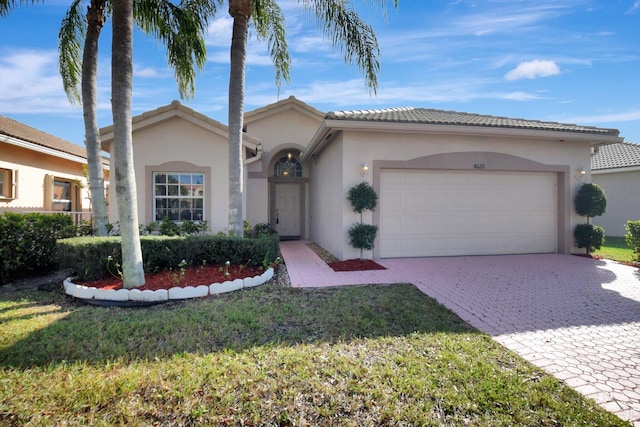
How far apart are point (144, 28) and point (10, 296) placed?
26.5 feet

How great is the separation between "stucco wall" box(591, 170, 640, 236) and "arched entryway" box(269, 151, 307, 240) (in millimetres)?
17124

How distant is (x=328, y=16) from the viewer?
26.7 feet

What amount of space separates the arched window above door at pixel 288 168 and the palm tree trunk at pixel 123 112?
9.65m

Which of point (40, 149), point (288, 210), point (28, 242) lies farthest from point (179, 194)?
point (40, 149)

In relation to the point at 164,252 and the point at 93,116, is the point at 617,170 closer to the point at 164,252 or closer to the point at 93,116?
the point at 164,252

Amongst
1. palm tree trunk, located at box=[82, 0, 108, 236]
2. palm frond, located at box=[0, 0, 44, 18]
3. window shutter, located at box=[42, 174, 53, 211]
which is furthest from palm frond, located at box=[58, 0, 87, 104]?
window shutter, located at box=[42, 174, 53, 211]

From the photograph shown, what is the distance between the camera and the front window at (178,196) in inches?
436

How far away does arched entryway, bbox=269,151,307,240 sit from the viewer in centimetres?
1518

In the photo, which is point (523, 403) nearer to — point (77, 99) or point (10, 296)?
point (10, 296)

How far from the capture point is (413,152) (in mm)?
9359

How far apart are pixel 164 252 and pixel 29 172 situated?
1050cm

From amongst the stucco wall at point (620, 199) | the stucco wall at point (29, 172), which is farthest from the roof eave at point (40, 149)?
the stucco wall at point (620, 199)

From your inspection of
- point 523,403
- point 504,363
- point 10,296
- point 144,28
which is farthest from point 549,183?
point 10,296

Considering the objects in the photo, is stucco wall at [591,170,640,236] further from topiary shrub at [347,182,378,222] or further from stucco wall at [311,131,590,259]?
topiary shrub at [347,182,378,222]
